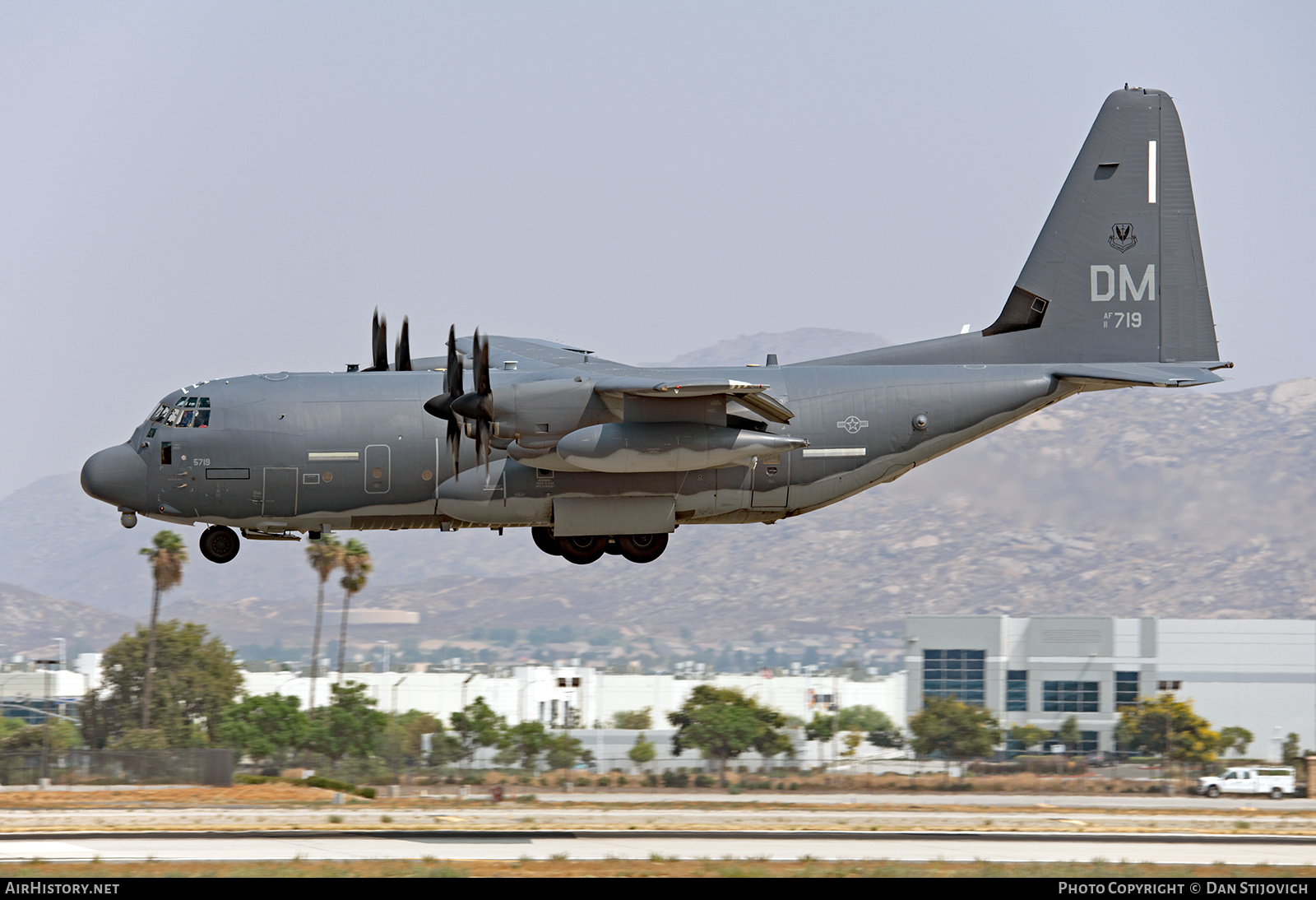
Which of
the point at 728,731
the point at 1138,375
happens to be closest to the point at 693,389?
the point at 1138,375

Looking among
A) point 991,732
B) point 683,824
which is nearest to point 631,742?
point 991,732

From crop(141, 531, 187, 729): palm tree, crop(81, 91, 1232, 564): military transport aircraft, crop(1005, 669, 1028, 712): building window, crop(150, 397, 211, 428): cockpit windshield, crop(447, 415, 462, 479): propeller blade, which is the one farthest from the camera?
crop(1005, 669, 1028, 712): building window

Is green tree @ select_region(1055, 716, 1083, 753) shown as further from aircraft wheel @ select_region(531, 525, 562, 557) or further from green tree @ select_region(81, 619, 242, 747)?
aircraft wheel @ select_region(531, 525, 562, 557)

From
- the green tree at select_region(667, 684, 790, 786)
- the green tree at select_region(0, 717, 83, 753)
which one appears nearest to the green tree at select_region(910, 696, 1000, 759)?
the green tree at select_region(667, 684, 790, 786)

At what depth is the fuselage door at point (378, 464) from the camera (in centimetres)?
2853

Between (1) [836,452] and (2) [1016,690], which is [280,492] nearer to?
(1) [836,452]

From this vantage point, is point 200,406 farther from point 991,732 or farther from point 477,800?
point 991,732

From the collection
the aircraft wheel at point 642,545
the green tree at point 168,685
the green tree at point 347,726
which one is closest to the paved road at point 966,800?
the aircraft wheel at point 642,545

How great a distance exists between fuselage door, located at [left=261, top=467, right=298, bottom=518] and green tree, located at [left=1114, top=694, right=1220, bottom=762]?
72.4m

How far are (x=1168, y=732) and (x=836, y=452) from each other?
7029 centimetres

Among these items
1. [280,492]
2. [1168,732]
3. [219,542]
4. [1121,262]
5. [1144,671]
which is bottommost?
[1168,732]

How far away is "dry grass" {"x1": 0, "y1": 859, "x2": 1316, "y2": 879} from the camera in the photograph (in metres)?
25.4

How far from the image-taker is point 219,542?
1172 inches
